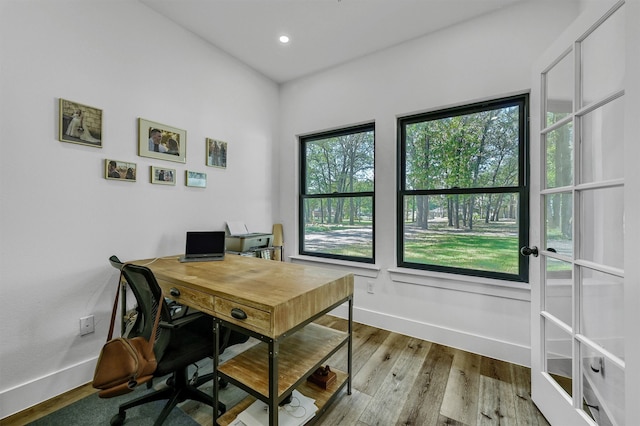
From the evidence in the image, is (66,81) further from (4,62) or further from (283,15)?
(283,15)

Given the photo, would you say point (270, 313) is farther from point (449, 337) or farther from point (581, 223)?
point (449, 337)

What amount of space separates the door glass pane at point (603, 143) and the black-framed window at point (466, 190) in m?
0.84

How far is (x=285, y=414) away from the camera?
4.42 ft

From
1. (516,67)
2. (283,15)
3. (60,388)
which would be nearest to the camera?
(60,388)

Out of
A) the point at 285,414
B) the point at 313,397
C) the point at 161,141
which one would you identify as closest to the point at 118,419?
the point at 285,414

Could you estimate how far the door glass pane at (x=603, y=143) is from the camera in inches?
44.4

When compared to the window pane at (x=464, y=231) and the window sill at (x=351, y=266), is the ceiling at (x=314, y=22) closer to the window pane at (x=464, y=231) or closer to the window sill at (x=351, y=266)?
the window pane at (x=464, y=231)

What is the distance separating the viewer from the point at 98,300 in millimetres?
1901

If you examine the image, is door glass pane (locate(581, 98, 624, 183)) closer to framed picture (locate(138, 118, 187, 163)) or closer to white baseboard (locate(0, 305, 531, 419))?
white baseboard (locate(0, 305, 531, 419))

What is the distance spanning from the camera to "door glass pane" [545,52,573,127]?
1.37 m

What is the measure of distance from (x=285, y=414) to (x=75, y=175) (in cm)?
206

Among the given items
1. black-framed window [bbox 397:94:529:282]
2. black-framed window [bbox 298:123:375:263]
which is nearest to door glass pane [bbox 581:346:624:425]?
black-framed window [bbox 397:94:529:282]

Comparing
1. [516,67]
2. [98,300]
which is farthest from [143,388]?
[516,67]

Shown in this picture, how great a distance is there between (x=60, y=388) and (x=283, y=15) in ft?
10.7
